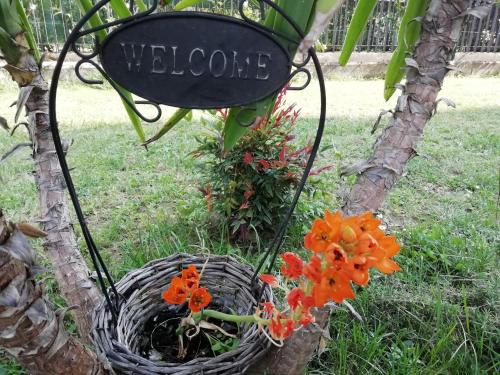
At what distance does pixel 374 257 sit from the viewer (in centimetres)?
62

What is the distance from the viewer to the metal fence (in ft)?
15.4

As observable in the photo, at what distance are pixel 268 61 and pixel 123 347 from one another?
2.16 ft

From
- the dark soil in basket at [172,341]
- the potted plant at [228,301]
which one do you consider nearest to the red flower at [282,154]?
the potted plant at [228,301]

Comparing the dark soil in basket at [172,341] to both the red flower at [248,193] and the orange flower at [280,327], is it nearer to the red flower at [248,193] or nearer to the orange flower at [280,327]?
the orange flower at [280,327]

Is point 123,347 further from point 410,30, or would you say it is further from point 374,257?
point 410,30

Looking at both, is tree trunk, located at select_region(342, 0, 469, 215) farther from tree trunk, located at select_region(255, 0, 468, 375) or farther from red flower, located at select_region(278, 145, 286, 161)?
red flower, located at select_region(278, 145, 286, 161)

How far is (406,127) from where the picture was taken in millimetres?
884

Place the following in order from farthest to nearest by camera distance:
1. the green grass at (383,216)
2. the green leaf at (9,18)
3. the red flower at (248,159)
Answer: the red flower at (248,159), the green grass at (383,216), the green leaf at (9,18)

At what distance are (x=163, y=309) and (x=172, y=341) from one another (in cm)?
10

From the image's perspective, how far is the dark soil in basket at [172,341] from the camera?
1.05 metres

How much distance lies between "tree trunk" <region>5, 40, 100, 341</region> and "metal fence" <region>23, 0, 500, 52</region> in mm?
3721

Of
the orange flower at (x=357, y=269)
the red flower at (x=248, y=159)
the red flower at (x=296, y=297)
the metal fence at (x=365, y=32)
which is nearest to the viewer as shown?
A: the orange flower at (x=357, y=269)

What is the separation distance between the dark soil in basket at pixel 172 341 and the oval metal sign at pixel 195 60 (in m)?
0.64

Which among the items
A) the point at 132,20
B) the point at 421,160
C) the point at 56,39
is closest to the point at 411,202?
the point at 421,160
